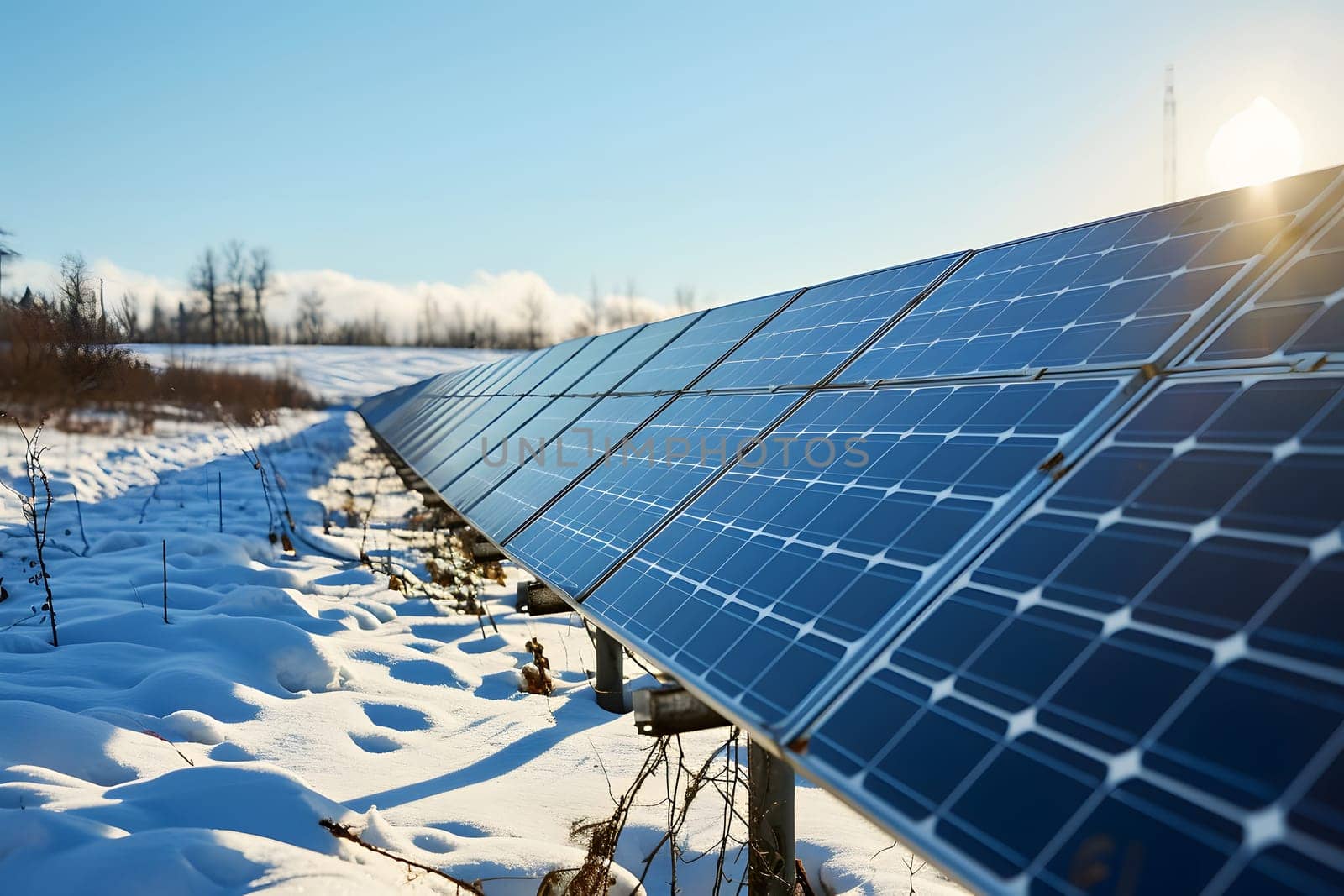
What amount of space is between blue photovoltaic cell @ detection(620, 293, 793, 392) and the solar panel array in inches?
88.6

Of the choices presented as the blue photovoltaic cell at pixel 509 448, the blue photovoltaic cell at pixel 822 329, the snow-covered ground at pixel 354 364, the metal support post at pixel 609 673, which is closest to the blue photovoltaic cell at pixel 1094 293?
the blue photovoltaic cell at pixel 822 329

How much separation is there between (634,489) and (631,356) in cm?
548

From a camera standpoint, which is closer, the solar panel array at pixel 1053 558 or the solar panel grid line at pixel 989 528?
the solar panel array at pixel 1053 558

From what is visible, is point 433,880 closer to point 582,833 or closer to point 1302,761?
point 582,833

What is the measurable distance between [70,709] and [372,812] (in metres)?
2.73

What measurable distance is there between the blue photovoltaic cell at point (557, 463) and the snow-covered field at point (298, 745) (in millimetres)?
1544

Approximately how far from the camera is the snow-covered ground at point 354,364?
44.1 metres

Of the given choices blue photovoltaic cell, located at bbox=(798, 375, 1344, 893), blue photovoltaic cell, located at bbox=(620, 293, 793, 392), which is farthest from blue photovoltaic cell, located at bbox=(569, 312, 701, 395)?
blue photovoltaic cell, located at bbox=(798, 375, 1344, 893)

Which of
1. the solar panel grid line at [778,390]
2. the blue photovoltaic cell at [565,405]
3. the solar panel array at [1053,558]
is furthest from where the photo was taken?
the blue photovoltaic cell at [565,405]

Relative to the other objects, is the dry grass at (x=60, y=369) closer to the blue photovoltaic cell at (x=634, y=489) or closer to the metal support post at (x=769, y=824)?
the blue photovoltaic cell at (x=634, y=489)

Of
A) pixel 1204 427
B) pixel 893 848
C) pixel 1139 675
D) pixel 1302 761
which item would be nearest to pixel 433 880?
pixel 893 848

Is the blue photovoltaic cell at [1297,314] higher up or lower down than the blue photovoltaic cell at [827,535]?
higher up

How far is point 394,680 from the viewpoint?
717 cm

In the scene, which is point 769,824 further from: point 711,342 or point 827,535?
point 711,342
